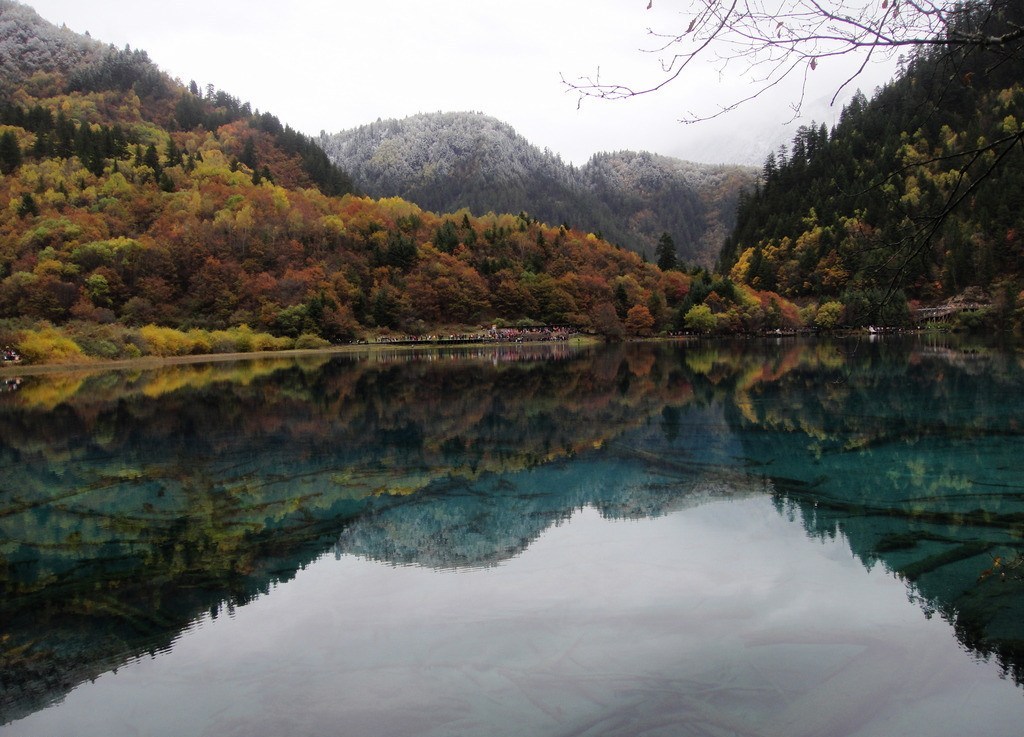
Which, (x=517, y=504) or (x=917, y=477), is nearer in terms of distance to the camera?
(x=517, y=504)

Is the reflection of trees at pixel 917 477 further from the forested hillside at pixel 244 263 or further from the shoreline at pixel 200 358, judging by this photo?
the forested hillside at pixel 244 263

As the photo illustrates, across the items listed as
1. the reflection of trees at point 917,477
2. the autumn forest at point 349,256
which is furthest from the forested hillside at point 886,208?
the reflection of trees at point 917,477

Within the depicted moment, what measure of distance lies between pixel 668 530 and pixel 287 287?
71.5m

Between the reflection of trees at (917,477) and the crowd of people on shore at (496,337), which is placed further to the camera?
the crowd of people on shore at (496,337)

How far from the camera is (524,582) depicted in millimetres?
7195

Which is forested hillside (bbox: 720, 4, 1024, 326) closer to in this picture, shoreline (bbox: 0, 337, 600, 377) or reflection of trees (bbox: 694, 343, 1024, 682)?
shoreline (bbox: 0, 337, 600, 377)

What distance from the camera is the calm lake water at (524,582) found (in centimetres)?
491

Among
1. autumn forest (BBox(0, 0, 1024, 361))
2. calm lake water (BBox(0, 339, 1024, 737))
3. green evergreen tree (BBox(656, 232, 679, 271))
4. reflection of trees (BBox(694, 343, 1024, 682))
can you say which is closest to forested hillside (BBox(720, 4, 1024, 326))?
autumn forest (BBox(0, 0, 1024, 361))

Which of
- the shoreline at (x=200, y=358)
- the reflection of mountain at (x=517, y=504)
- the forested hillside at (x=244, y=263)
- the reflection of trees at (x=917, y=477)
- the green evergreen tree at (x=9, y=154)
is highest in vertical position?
the green evergreen tree at (x=9, y=154)

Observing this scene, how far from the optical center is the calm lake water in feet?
16.1

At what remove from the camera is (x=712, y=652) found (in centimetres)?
554

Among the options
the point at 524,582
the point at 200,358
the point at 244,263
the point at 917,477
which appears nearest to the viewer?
the point at 524,582

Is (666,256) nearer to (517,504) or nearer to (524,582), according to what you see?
(517,504)

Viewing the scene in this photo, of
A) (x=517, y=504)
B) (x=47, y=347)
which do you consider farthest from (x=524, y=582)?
(x=47, y=347)
